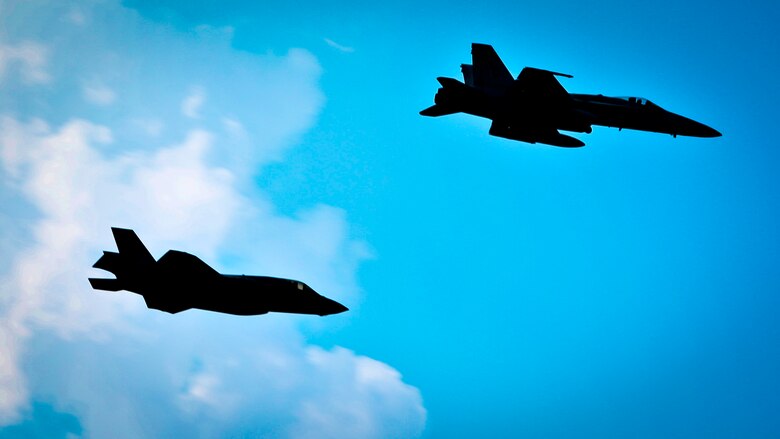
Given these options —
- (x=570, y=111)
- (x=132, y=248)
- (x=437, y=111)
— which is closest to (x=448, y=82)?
(x=437, y=111)

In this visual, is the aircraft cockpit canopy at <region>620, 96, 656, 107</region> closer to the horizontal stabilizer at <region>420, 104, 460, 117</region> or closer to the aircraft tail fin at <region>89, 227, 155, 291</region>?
the horizontal stabilizer at <region>420, 104, 460, 117</region>

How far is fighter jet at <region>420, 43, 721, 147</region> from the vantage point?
34750mm

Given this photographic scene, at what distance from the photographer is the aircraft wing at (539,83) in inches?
1328

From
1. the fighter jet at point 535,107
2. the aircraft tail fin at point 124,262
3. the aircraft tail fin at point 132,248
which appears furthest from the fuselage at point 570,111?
the aircraft tail fin at point 124,262

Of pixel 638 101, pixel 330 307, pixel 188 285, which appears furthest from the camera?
pixel 638 101

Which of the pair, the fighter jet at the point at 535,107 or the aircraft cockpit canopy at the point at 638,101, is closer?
the fighter jet at the point at 535,107

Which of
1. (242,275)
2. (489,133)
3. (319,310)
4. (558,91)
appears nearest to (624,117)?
(558,91)

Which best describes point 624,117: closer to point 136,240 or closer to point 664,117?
point 664,117

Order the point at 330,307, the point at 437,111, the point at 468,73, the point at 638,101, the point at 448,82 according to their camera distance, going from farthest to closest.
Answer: the point at 638,101
the point at 468,73
the point at 437,111
the point at 448,82
the point at 330,307

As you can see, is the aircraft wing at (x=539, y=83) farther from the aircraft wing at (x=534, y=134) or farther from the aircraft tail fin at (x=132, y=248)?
the aircraft tail fin at (x=132, y=248)

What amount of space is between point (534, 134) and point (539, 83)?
3.62m

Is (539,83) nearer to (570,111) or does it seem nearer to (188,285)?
(570,111)

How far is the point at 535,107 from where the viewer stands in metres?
35.5

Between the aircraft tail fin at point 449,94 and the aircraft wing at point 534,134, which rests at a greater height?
the aircraft wing at point 534,134
